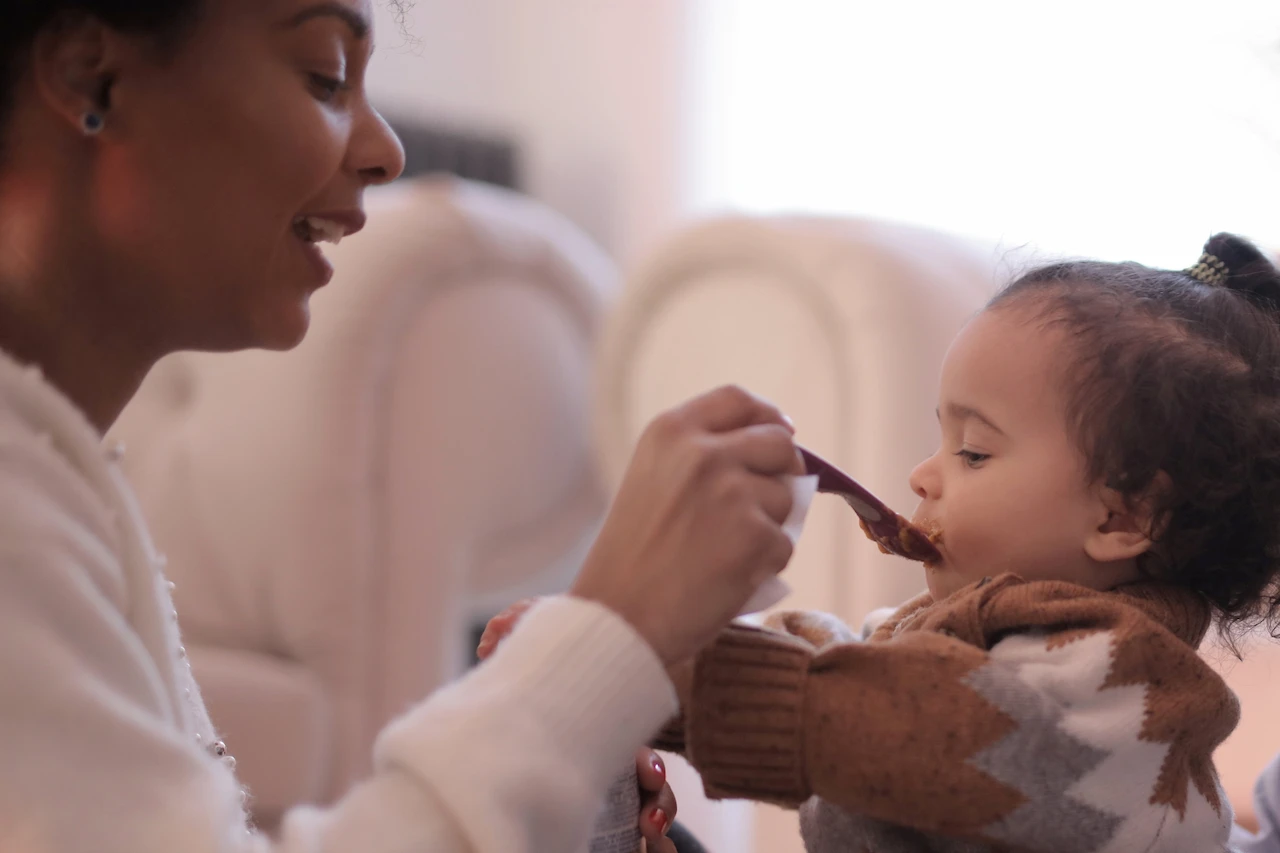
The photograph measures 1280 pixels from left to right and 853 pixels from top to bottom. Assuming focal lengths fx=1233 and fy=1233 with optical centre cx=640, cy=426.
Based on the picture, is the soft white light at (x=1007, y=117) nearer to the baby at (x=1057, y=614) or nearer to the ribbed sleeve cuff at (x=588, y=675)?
the baby at (x=1057, y=614)

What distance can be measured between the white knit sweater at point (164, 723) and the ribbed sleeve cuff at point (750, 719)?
80 mm

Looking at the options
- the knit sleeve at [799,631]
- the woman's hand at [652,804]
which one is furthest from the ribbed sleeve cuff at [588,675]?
the woman's hand at [652,804]

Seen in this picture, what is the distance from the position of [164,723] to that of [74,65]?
1.11 ft

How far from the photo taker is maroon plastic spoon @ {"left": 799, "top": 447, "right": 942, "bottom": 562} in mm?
726

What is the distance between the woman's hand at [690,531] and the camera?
60 cm

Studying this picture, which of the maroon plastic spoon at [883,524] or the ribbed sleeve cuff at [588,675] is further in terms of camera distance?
the maroon plastic spoon at [883,524]

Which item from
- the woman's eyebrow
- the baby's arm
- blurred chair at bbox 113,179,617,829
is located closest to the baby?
the baby's arm

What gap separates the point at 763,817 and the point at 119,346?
79cm

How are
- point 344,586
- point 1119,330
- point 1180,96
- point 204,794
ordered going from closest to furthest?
point 204,794, point 1119,330, point 1180,96, point 344,586

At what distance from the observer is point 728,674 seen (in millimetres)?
665

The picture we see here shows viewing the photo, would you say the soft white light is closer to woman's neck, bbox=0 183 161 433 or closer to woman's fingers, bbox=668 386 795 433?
woman's fingers, bbox=668 386 795 433

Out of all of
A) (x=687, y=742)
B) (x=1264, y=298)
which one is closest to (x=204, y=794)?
(x=687, y=742)

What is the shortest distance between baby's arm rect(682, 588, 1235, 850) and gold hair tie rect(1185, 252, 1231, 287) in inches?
10.8

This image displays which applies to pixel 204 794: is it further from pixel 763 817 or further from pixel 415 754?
pixel 763 817
